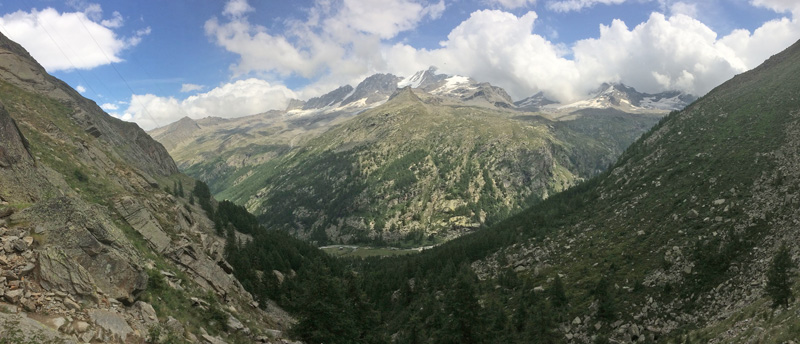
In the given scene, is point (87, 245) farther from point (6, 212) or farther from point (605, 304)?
point (605, 304)

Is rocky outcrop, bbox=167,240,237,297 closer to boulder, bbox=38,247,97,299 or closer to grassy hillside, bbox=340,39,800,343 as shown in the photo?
boulder, bbox=38,247,97,299

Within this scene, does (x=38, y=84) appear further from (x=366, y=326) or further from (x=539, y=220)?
(x=539, y=220)

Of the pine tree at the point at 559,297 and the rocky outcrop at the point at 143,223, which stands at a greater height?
the rocky outcrop at the point at 143,223

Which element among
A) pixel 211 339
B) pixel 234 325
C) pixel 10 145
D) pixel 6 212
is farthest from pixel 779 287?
pixel 10 145

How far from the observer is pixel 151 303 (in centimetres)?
2681

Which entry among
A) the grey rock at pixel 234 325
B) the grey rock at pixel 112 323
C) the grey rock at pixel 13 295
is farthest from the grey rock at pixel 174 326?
the grey rock at pixel 13 295

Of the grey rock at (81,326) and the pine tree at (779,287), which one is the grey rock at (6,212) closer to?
the grey rock at (81,326)

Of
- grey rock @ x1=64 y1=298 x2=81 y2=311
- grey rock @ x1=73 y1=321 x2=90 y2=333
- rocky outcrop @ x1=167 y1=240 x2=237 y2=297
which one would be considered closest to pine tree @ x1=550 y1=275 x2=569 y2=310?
rocky outcrop @ x1=167 y1=240 x2=237 y2=297

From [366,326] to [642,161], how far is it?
77.8m

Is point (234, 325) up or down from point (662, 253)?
up

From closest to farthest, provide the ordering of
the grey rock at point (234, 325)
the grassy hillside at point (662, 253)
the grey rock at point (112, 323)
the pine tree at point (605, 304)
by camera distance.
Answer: the grey rock at point (112, 323)
the grey rock at point (234, 325)
the grassy hillside at point (662, 253)
the pine tree at point (605, 304)

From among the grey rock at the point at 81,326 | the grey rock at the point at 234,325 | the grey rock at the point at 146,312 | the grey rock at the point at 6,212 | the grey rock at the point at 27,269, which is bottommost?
the grey rock at the point at 234,325

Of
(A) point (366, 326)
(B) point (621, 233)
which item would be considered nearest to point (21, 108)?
(A) point (366, 326)

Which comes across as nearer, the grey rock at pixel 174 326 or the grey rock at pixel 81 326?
the grey rock at pixel 81 326
